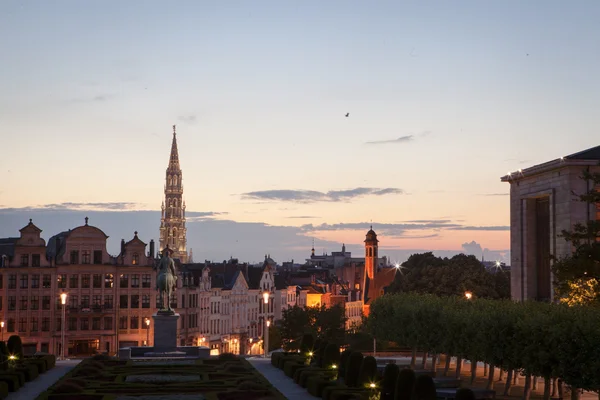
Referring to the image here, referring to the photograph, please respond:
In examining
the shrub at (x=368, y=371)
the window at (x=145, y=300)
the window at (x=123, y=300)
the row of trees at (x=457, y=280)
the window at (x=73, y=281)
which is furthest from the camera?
the window at (x=145, y=300)

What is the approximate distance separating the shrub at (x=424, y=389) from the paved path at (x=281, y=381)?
11200mm

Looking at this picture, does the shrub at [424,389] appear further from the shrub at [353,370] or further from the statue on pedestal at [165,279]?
the statue on pedestal at [165,279]

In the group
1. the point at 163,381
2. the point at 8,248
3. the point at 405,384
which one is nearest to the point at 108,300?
the point at 8,248

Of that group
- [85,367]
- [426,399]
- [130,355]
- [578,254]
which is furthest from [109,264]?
[426,399]

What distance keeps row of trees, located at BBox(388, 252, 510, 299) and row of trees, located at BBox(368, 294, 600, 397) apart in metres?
39.5

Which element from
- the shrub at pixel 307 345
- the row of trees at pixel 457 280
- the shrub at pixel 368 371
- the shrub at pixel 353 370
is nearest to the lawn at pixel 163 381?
the shrub at pixel 353 370

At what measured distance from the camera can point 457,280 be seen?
405 ft

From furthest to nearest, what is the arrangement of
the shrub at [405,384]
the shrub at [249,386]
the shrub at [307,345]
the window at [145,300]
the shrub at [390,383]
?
the window at [145,300] → the shrub at [307,345] → the shrub at [249,386] → the shrub at [390,383] → the shrub at [405,384]

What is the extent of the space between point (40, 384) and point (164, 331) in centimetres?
1542

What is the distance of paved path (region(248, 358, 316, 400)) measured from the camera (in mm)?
54562

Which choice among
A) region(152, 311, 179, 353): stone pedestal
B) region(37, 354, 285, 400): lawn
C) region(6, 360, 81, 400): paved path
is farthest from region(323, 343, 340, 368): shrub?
region(6, 360, 81, 400): paved path

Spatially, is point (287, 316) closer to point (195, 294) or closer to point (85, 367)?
point (195, 294)

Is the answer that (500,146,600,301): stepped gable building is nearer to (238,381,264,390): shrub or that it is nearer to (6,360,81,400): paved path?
(238,381,264,390): shrub

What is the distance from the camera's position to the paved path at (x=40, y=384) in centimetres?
5347
